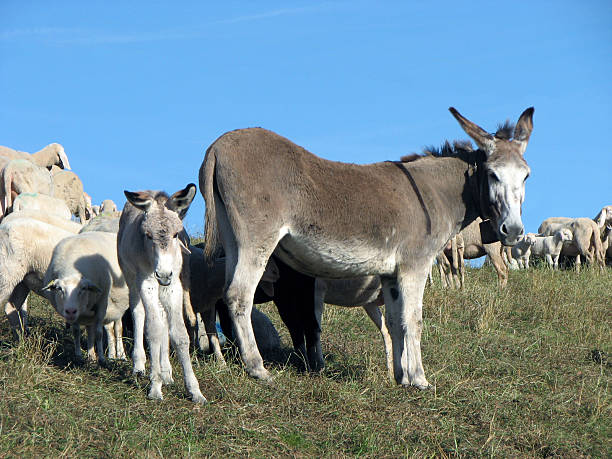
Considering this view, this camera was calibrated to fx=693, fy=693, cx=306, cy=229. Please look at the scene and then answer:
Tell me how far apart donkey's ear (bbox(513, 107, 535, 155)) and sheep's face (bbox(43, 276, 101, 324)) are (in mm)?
4942

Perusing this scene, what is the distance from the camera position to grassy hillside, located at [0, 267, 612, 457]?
5.23m

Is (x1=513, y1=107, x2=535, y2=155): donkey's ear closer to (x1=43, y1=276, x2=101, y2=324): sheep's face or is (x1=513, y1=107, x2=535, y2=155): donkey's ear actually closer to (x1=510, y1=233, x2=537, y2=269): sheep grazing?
(x1=43, y1=276, x2=101, y2=324): sheep's face

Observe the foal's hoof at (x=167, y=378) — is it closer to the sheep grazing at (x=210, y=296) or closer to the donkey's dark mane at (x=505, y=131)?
the sheep grazing at (x=210, y=296)

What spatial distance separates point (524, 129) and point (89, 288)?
5.14 meters

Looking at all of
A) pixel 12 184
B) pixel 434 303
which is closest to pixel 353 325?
pixel 434 303

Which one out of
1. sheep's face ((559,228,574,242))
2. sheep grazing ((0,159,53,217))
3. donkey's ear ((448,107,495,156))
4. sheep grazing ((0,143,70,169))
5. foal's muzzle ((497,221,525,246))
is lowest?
sheep's face ((559,228,574,242))

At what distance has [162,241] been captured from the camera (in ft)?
19.1

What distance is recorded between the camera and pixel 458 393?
6848 millimetres

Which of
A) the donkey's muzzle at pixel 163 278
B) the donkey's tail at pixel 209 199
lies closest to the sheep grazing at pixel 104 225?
the donkey's tail at pixel 209 199

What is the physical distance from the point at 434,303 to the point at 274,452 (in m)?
6.76

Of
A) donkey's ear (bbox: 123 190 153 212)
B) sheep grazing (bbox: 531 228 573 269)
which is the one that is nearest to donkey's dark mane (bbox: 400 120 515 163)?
donkey's ear (bbox: 123 190 153 212)

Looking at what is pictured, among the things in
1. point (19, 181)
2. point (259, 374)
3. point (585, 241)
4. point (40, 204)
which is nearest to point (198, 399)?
point (259, 374)

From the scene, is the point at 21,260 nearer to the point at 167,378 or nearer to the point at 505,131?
the point at 167,378

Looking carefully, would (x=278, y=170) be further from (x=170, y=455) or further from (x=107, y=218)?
(x=107, y=218)
